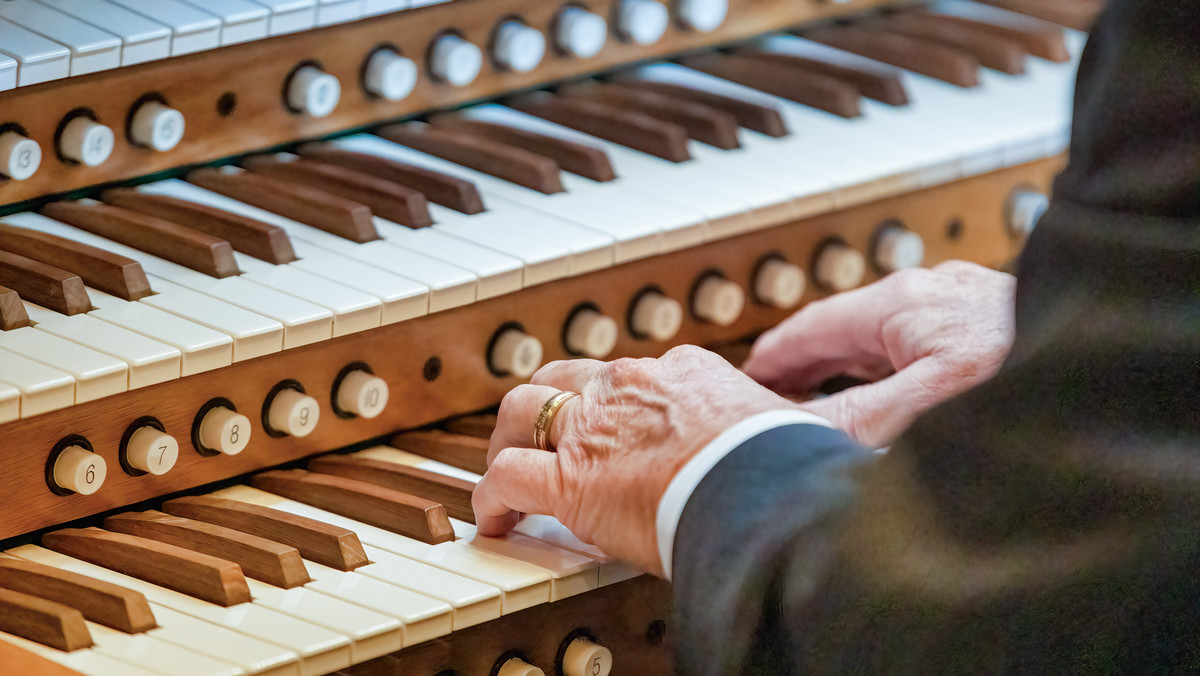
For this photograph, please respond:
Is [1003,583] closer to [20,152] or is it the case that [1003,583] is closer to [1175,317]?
[1175,317]

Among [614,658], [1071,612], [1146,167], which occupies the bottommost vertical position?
[614,658]

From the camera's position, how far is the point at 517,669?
147 cm

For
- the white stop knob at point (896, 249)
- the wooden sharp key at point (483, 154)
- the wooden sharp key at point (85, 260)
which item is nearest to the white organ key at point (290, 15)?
the wooden sharp key at point (483, 154)

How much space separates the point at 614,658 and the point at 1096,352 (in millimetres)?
746

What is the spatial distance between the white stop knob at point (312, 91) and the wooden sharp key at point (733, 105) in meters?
0.48

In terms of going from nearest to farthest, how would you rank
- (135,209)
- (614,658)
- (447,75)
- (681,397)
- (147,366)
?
(681,397)
(147,366)
(614,658)
(135,209)
(447,75)

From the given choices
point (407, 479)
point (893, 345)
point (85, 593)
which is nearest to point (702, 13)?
point (893, 345)

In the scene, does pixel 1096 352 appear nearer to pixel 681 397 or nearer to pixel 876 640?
pixel 876 640

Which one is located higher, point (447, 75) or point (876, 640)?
point (447, 75)

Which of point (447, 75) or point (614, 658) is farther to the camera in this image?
point (447, 75)

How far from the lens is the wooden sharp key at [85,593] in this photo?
127cm

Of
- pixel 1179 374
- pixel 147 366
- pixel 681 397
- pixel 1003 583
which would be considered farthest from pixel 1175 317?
pixel 147 366

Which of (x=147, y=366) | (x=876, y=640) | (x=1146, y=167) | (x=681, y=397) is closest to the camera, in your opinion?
(x=1146, y=167)

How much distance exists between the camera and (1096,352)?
95 cm
